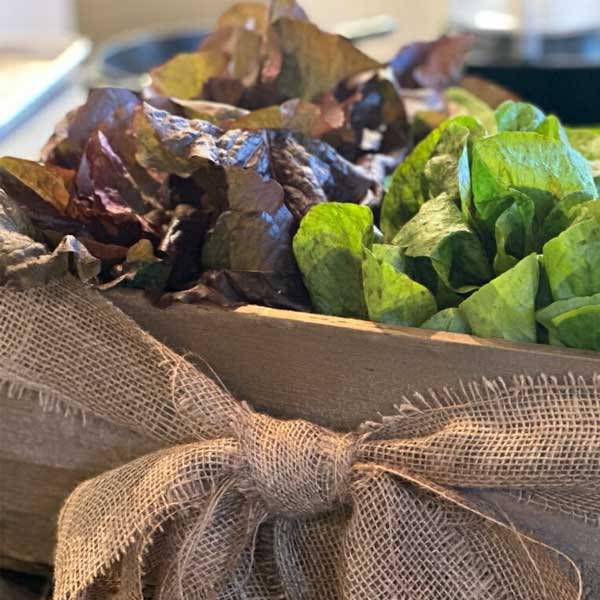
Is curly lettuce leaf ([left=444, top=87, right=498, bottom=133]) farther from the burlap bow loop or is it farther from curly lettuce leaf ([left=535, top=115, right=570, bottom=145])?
the burlap bow loop

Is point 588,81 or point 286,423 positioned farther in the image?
point 588,81

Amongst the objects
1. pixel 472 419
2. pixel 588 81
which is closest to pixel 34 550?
pixel 472 419

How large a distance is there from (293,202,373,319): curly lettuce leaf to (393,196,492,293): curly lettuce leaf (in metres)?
0.02

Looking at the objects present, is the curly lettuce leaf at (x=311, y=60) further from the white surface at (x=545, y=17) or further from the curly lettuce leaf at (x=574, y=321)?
the white surface at (x=545, y=17)

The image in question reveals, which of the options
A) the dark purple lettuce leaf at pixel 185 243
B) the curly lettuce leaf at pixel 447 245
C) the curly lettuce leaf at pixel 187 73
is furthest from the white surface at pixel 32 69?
the curly lettuce leaf at pixel 447 245

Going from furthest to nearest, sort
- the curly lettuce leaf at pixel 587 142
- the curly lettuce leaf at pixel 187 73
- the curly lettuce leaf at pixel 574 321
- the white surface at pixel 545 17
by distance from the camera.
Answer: the white surface at pixel 545 17 → the curly lettuce leaf at pixel 187 73 → the curly lettuce leaf at pixel 587 142 → the curly lettuce leaf at pixel 574 321

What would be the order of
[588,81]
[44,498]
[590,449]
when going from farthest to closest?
[588,81]
[44,498]
[590,449]

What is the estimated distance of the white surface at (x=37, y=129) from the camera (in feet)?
1.97

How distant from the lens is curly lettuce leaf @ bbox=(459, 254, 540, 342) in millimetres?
340

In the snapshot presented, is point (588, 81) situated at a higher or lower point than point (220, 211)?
lower

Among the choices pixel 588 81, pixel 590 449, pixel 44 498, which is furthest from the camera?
pixel 588 81

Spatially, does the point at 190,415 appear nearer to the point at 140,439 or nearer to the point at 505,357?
the point at 140,439

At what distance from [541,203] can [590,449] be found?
0.11 m

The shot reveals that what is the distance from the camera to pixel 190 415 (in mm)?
385
